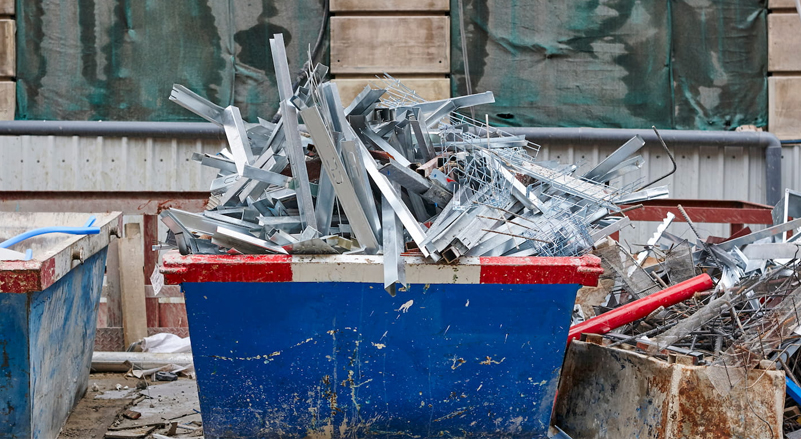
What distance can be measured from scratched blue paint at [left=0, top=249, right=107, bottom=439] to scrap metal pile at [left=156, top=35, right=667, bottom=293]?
59 cm

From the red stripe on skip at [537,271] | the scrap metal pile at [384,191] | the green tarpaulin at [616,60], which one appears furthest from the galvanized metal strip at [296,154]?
the green tarpaulin at [616,60]

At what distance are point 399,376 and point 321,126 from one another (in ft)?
3.35

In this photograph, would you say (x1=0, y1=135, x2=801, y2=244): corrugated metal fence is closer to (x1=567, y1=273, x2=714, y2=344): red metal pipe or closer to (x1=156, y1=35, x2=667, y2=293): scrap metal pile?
(x1=156, y1=35, x2=667, y2=293): scrap metal pile

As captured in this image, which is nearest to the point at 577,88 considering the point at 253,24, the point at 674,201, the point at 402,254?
the point at 674,201

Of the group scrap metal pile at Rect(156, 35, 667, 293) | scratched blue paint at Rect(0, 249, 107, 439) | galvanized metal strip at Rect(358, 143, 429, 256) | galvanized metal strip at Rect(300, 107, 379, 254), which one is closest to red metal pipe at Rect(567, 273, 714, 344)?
scrap metal pile at Rect(156, 35, 667, 293)

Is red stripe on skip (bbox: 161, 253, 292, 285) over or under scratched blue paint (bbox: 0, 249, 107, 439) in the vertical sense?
over

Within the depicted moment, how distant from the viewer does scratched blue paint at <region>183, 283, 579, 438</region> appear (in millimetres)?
2795

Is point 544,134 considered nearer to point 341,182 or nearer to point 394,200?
point 394,200

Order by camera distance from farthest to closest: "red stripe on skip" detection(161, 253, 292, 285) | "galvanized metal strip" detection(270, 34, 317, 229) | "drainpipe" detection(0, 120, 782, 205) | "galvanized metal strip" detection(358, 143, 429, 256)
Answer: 1. "drainpipe" detection(0, 120, 782, 205)
2. "galvanized metal strip" detection(270, 34, 317, 229)
3. "galvanized metal strip" detection(358, 143, 429, 256)
4. "red stripe on skip" detection(161, 253, 292, 285)

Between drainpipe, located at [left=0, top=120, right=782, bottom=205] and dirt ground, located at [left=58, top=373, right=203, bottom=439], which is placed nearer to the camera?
dirt ground, located at [left=58, top=373, right=203, bottom=439]

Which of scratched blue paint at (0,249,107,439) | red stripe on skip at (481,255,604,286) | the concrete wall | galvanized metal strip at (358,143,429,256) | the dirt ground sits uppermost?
the concrete wall

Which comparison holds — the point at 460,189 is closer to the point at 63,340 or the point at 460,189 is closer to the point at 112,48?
the point at 63,340

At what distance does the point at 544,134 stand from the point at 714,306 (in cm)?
404

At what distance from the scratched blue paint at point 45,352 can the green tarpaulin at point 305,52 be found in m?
3.76
